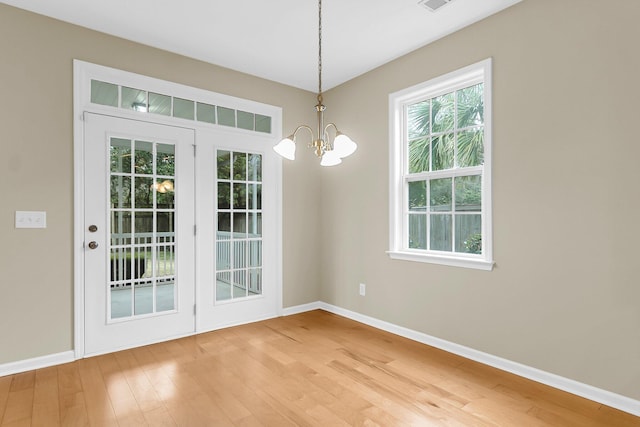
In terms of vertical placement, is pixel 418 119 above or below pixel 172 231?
above

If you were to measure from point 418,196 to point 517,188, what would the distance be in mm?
997

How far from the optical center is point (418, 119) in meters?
3.58

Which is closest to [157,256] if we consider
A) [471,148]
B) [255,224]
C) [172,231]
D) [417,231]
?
[172,231]

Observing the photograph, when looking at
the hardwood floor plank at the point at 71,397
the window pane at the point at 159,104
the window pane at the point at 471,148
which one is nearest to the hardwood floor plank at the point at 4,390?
the hardwood floor plank at the point at 71,397

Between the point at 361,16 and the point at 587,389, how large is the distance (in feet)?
10.5

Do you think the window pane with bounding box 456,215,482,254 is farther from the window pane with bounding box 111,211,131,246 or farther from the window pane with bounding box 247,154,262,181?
the window pane with bounding box 111,211,131,246

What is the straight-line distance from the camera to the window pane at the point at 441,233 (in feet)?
10.8

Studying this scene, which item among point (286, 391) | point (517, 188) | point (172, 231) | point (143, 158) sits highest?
point (143, 158)

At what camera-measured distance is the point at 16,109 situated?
276 centimetres

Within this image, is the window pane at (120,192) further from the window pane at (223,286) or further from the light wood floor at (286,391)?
the light wood floor at (286,391)

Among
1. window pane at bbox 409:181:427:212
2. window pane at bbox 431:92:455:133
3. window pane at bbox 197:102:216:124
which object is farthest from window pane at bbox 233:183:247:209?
window pane at bbox 431:92:455:133

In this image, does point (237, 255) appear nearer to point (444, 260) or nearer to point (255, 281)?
point (255, 281)

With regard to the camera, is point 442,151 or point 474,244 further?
point 442,151

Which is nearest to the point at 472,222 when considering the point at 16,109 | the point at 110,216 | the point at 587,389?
the point at 587,389
